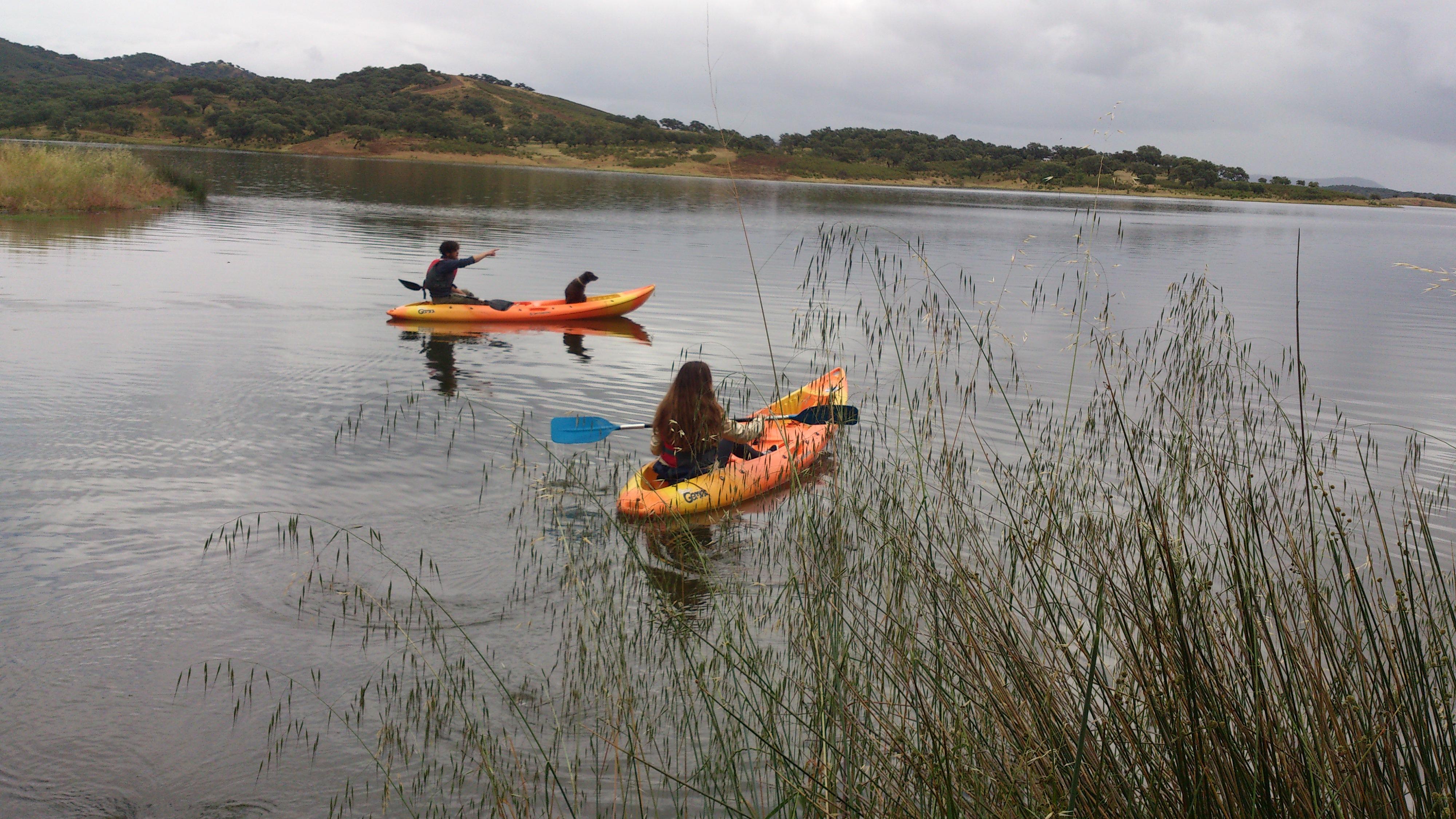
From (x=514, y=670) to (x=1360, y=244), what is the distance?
39.8 meters

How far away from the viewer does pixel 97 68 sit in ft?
501

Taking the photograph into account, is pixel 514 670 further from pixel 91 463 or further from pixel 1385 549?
pixel 91 463

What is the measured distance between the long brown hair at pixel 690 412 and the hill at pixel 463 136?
59.2 metres

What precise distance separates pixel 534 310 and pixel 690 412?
8698 millimetres

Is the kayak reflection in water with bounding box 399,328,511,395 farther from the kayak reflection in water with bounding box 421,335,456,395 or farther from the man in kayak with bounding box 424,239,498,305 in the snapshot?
the man in kayak with bounding box 424,239,498,305

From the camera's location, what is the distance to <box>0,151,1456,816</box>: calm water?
4121 millimetres

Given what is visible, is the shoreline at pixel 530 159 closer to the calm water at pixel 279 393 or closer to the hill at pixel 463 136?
the hill at pixel 463 136

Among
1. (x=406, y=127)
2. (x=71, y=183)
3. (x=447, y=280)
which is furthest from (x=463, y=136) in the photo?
(x=447, y=280)

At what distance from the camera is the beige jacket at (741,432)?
20.9ft

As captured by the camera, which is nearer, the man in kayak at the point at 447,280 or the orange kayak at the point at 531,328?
the orange kayak at the point at 531,328

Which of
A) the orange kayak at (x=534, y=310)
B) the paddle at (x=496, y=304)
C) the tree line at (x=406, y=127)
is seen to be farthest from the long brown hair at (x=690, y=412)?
the tree line at (x=406, y=127)

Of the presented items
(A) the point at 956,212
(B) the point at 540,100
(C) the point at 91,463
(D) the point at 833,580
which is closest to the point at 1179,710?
(D) the point at 833,580

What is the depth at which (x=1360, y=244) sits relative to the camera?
3528 cm

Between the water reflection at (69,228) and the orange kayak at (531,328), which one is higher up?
the water reflection at (69,228)
